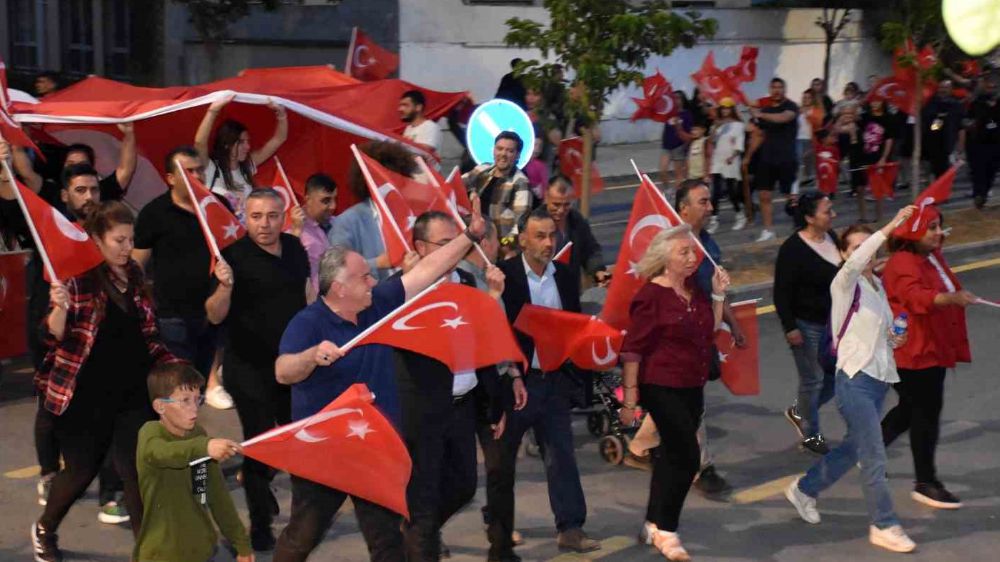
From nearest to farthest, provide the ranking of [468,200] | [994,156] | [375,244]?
[375,244] < [468,200] < [994,156]

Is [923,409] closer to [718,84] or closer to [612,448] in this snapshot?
[612,448]

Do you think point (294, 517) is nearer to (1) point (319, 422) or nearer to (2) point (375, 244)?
(1) point (319, 422)

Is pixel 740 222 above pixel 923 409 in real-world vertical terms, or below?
below

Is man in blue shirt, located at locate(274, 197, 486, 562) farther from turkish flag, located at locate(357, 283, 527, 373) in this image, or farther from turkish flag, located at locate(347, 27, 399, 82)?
turkish flag, located at locate(347, 27, 399, 82)

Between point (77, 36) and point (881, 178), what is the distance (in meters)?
18.5

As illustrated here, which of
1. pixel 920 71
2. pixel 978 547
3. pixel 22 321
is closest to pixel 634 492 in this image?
pixel 978 547

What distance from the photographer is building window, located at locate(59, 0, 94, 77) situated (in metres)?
31.2

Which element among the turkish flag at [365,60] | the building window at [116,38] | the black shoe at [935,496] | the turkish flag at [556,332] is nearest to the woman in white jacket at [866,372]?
the black shoe at [935,496]

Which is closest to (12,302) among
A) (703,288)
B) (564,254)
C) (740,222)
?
(564,254)

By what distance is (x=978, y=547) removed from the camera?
788 cm

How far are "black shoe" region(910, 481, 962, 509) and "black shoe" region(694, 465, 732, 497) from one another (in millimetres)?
1027

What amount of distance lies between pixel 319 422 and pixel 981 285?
10.8m

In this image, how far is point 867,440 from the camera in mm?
7855

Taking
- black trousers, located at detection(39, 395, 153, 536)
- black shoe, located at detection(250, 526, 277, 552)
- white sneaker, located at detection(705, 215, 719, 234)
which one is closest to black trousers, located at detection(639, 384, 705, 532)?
black shoe, located at detection(250, 526, 277, 552)
